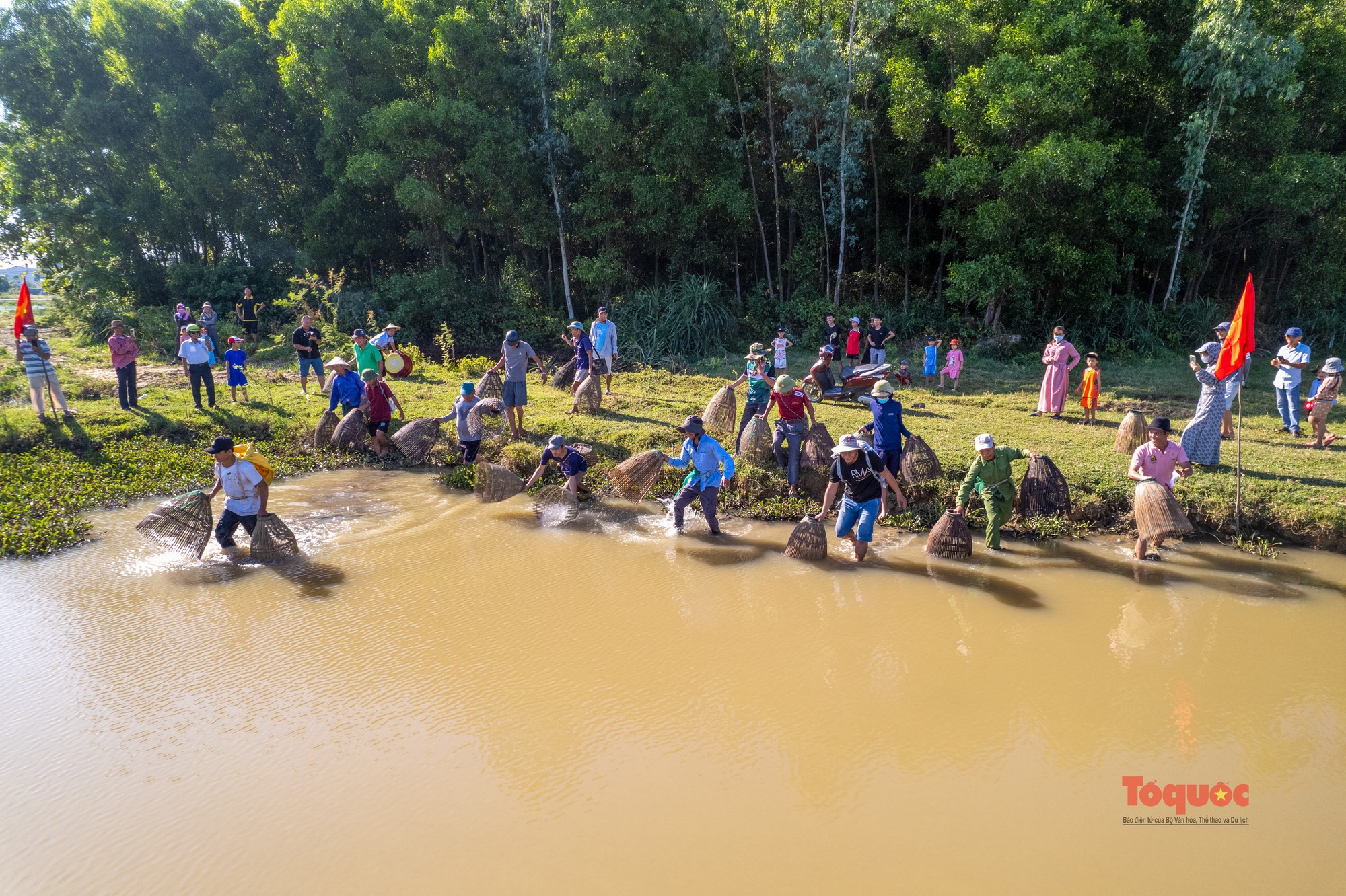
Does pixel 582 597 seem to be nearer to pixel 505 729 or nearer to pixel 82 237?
pixel 505 729

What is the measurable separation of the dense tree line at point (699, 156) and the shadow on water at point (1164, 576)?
1034 centimetres

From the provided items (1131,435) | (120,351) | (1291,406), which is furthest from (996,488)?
(120,351)

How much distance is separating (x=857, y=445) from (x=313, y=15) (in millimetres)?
19216

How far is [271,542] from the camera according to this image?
27.4 ft

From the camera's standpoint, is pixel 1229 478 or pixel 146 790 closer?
pixel 146 790

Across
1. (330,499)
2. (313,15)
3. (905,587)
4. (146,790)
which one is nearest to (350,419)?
(330,499)

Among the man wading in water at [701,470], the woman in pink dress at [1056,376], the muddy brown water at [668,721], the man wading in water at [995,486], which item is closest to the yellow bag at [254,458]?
the muddy brown water at [668,721]

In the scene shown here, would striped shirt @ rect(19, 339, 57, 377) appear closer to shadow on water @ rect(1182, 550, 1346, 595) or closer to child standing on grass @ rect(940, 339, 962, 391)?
child standing on grass @ rect(940, 339, 962, 391)

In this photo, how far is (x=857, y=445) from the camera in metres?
7.79

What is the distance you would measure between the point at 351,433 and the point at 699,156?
11.5 m

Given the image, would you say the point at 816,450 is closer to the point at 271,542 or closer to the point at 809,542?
the point at 809,542

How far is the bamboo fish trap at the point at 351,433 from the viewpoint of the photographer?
11625mm

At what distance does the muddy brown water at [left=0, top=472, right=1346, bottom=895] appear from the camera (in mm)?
4402

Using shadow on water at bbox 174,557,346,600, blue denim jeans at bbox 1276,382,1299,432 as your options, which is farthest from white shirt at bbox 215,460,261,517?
blue denim jeans at bbox 1276,382,1299,432
